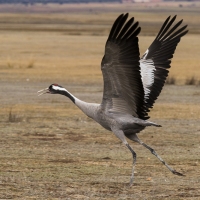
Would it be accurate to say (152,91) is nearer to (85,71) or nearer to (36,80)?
(36,80)

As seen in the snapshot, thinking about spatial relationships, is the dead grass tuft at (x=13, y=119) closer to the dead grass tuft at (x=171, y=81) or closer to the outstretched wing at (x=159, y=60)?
the outstretched wing at (x=159, y=60)

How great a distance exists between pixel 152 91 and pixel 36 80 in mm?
16994

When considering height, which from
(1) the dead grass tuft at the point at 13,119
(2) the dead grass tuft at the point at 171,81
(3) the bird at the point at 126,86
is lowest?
(2) the dead grass tuft at the point at 171,81

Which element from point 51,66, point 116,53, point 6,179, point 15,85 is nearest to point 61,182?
point 6,179

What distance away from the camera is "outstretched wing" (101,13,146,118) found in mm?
8562

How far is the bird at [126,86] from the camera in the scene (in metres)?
8.67

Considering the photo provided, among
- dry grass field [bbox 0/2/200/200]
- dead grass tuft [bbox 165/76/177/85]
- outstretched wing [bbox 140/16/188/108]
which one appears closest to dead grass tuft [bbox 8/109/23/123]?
dry grass field [bbox 0/2/200/200]

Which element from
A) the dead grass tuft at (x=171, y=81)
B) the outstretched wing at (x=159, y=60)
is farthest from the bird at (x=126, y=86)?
the dead grass tuft at (x=171, y=81)

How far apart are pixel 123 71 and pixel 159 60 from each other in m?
2.22

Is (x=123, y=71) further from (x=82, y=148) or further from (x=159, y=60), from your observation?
(x=82, y=148)

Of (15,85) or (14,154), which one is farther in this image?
(15,85)

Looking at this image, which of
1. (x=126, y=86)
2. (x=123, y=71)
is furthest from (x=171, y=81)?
(x=123, y=71)

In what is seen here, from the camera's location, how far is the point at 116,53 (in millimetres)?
8844

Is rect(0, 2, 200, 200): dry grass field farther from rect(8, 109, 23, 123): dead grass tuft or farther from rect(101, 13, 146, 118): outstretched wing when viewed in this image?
rect(101, 13, 146, 118): outstretched wing
